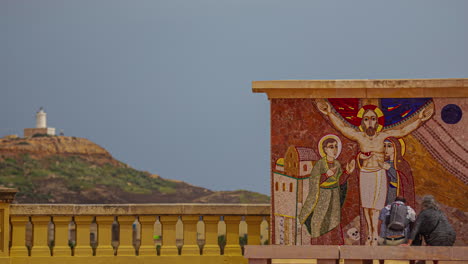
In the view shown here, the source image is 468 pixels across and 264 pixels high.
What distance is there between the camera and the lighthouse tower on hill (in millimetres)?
90250

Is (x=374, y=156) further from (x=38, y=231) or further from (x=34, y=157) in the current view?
(x=34, y=157)

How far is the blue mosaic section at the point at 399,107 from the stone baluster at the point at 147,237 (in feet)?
14.7

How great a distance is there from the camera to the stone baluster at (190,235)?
1305 cm

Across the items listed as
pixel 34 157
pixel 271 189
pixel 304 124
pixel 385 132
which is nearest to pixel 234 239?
pixel 271 189

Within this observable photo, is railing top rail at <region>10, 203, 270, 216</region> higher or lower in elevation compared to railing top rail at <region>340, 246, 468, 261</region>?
higher

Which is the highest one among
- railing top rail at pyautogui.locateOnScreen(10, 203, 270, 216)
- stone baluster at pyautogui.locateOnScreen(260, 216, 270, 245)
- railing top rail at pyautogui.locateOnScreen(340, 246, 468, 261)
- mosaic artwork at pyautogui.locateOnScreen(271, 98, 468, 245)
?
mosaic artwork at pyautogui.locateOnScreen(271, 98, 468, 245)

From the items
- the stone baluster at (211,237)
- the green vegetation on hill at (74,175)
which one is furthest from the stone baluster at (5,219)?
the green vegetation on hill at (74,175)

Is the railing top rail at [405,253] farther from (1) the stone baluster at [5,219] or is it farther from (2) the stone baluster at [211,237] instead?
(1) the stone baluster at [5,219]

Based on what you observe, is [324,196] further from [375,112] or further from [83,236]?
[83,236]

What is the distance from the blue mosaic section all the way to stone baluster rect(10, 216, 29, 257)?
6.58 m

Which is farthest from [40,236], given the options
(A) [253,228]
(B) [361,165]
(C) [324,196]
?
(B) [361,165]

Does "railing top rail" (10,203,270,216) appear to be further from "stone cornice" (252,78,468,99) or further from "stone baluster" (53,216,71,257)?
"stone cornice" (252,78,468,99)

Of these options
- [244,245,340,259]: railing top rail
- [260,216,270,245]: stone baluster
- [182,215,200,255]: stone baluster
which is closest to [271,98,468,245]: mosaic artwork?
[260,216,270,245]: stone baluster

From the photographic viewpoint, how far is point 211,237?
13102 mm
